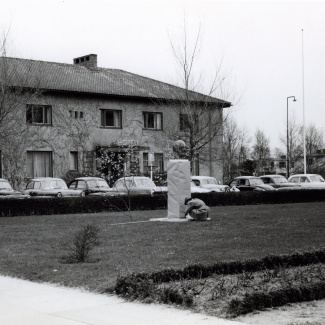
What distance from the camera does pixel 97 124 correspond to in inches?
1645

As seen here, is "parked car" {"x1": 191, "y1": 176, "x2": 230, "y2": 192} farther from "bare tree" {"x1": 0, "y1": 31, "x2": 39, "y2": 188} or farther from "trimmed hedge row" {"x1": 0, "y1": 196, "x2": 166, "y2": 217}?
"bare tree" {"x1": 0, "y1": 31, "x2": 39, "y2": 188}

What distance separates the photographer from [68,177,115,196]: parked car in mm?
31125

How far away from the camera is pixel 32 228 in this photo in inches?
755

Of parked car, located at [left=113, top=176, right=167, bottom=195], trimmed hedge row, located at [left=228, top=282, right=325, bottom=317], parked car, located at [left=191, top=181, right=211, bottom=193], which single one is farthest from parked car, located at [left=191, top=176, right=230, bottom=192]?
trimmed hedge row, located at [left=228, top=282, right=325, bottom=317]

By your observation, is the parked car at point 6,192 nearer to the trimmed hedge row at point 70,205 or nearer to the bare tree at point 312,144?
the trimmed hedge row at point 70,205

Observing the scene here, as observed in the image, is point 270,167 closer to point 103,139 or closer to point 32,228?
point 103,139

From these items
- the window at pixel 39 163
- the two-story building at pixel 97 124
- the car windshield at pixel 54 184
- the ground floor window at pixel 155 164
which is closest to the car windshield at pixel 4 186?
the car windshield at pixel 54 184

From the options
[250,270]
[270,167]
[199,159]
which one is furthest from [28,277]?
[270,167]

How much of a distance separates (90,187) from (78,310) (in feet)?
77.9

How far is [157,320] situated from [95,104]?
35221 mm

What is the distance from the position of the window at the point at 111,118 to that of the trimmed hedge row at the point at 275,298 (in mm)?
34608

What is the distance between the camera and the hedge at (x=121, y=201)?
24.9 m

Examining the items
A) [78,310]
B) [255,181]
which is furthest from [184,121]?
[78,310]

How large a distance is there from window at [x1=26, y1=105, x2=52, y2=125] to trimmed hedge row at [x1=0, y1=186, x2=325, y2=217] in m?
13.0
